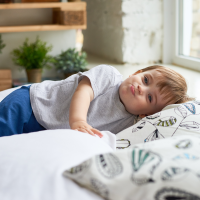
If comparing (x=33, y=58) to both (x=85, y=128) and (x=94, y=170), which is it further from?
(x=94, y=170)

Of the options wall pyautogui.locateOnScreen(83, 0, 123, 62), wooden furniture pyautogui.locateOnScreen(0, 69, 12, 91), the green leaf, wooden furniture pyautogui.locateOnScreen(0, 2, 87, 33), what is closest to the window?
wall pyautogui.locateOnScreen(83, 0, 123, 62)

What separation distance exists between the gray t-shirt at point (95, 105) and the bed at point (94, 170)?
0.39m

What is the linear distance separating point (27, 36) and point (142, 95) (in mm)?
1572

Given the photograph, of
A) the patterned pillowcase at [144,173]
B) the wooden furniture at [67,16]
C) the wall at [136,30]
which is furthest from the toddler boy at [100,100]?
the wall at [136,30]

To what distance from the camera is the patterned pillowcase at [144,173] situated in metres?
0.44

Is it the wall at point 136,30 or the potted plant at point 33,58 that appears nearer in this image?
the potted plant at point 33,58

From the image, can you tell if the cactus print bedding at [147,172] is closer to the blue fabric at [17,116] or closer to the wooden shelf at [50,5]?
the blue fabric at [17,116]

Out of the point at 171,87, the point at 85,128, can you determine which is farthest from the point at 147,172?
the point at 171,87

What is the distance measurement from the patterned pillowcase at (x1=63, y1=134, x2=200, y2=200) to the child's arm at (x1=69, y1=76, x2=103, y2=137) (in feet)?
0.91

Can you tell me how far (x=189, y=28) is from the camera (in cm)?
218

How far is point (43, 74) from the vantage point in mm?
2381

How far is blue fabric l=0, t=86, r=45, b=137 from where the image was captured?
3.09ft

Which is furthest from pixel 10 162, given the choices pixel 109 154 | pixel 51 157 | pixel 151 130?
pixel 151 130

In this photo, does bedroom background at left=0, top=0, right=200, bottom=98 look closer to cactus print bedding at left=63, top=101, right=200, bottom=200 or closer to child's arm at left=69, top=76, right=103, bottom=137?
child's arm at left=69, top=76, right=103, bottom=137
